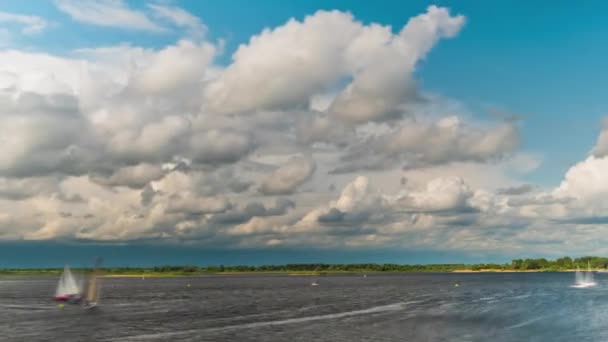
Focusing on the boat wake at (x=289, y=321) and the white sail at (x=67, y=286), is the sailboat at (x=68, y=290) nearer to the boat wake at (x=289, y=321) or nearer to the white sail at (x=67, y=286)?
the white sail at (x=67, y=286)

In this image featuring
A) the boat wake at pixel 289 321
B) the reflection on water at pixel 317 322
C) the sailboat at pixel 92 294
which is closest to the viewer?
the boat wake at pixel 289 321

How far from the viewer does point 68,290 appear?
538ft

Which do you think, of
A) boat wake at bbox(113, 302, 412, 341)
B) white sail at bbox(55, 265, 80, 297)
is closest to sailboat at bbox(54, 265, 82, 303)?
white sail at bbox(55, 265, 80, 297)

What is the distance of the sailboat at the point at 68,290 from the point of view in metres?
159

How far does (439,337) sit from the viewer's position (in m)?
86.4

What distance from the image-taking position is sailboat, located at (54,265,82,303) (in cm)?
15924

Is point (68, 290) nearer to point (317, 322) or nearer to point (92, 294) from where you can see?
point (92, 294)

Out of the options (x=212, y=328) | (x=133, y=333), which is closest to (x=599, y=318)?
(x=212, y=328)

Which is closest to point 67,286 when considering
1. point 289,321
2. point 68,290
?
point 68,290

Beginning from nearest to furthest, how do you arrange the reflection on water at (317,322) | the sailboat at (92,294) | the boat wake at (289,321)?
the boat wake at (289,321), the reflection on water at (317,322), the sailboat at (92,294)

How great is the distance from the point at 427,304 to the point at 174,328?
72.9 metres

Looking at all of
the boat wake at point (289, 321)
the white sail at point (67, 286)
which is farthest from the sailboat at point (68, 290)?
the boat wake at point (289, 321)

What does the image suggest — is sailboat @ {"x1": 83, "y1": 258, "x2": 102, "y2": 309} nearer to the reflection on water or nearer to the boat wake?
the reflection on water

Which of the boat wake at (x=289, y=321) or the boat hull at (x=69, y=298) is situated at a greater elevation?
the boat wake at (x=289, y=321)
